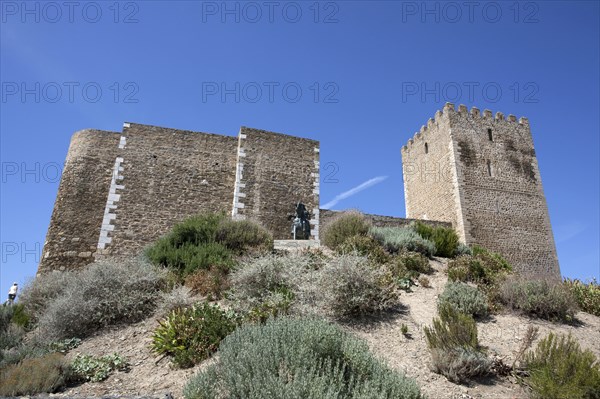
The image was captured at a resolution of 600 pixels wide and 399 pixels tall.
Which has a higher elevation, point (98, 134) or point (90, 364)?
point (98, 134)

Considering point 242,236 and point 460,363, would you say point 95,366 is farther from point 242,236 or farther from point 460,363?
point 242,236

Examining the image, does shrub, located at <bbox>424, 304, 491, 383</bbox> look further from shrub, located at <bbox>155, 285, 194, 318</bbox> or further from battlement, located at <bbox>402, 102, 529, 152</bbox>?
battlement, located at <bbox>402, 102, 529, 152</bbox>

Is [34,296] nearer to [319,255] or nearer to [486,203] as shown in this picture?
[319,255]

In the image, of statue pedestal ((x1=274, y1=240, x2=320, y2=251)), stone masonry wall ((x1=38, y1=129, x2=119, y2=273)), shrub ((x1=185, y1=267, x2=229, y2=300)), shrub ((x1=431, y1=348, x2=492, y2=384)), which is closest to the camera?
shrub ((x1=431, y1=348, x2=492, y2=384))

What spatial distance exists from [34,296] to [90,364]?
16.9ft

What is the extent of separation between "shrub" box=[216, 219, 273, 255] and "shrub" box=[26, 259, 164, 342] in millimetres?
2778

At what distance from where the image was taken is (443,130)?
823 inches

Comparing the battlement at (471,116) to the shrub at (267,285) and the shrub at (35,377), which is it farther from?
the shrub at (35,377)

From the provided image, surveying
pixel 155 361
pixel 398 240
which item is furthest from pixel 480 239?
pixel 155 361

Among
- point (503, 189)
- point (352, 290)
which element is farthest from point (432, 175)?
point (352, 290)

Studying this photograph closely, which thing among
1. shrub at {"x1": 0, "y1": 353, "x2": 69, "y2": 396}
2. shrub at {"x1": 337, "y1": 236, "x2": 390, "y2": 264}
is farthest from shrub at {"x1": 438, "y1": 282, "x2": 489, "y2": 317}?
shrub at {"x1": 0, "y1": 353, "x2": 69, "y2": 396}

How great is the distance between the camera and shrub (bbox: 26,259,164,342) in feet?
26.6

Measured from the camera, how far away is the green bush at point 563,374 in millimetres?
5055

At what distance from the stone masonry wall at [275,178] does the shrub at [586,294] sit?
798 centimetres
